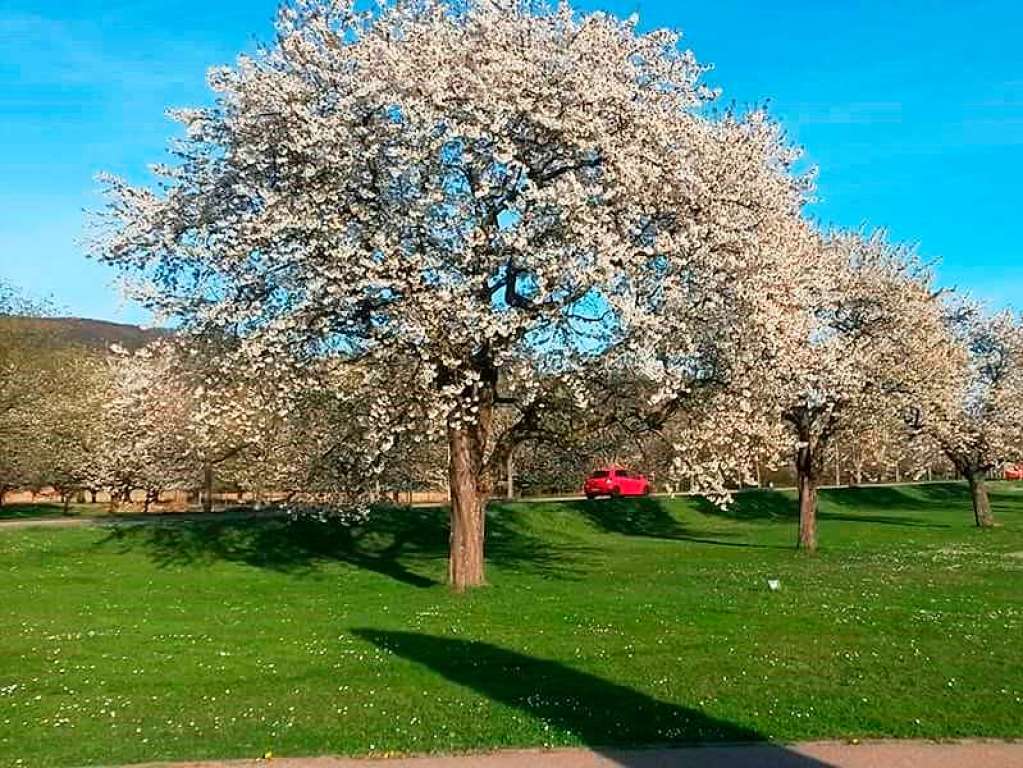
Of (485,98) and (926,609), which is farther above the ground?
(485,98)

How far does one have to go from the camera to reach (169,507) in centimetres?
5931

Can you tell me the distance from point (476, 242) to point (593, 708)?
9.68 meters

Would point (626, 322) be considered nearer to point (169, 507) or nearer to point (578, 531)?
point (578, 531)

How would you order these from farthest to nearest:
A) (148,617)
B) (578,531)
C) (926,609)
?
(578,531) < (148,617) < (926,609)

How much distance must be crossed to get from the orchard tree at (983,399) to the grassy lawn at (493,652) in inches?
482

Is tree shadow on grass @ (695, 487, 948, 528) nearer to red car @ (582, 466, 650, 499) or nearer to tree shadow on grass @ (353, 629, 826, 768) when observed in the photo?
red car @ (582, 466, 650, 499)

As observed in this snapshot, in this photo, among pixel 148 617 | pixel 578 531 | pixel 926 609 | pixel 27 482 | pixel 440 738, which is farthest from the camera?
pixel 27 482

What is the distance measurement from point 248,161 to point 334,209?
5.94ft

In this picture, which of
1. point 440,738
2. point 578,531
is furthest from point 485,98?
point 578,531

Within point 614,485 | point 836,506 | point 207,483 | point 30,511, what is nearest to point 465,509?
point 207,483

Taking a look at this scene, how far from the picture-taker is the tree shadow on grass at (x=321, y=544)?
2927cm

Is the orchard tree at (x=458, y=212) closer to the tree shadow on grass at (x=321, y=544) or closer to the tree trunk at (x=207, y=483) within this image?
the tree shadow on grass at (x=321, y=544)

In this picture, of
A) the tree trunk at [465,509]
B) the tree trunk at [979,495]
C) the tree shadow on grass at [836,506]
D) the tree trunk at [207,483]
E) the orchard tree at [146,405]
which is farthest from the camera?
the tree shadow on grass at [836,506]

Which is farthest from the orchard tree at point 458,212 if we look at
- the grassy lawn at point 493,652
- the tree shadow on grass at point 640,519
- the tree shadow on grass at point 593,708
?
the tree shadow on grass at point 640,519
